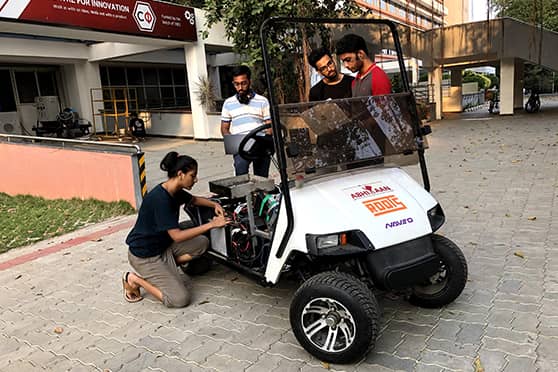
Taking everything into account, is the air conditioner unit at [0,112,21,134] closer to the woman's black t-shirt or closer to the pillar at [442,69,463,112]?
the woman's black t-shirt

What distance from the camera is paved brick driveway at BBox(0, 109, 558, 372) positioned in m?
2.64

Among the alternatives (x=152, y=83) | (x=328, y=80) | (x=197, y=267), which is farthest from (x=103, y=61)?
(x=328, y=80)

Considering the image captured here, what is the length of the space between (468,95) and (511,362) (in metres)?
27.4

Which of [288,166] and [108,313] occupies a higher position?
[288,166]

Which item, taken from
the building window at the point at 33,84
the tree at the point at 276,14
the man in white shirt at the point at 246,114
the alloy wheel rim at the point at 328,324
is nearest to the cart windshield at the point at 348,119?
the alloy wheel rim at the point at 328,324

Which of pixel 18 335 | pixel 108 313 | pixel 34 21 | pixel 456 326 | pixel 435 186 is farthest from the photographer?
pixel 34 21

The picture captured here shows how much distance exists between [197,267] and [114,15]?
9.44 metres

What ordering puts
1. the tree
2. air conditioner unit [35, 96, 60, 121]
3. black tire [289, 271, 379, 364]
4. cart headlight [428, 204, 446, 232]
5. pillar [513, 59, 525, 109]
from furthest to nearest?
pillar [513, 59, 525, 109] → air conditioner unit [35, 96, 60, 121] → the tree → cart headlight [428, 204, 446, 232] → black tire [289, 271, 379, 364]

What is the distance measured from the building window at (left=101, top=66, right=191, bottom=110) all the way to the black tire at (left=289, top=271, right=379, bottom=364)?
16866mm

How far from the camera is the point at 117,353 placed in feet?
9.54

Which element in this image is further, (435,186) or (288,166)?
(435,186)

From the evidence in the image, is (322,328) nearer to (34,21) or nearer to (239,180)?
(239,180)

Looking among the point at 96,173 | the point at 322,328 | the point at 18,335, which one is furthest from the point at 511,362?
the point at 96,173

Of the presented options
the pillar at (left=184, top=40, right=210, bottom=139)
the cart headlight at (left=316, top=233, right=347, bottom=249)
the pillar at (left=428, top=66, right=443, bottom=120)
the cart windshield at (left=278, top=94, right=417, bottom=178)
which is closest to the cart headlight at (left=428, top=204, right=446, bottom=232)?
the cart windshield at (left=278, top=94, right=417, bottom=178)
